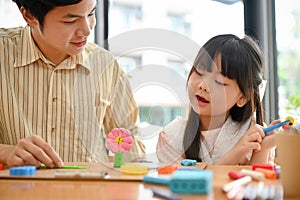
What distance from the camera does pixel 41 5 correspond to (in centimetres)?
126

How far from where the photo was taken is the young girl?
1.06m

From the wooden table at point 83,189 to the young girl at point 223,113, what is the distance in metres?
0.24

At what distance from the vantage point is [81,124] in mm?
1087

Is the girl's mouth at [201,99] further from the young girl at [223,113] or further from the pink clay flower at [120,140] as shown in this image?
the pink clay flower at [120,140]

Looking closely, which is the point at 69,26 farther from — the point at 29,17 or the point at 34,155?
the point at 34,155

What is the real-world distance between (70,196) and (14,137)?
79cm

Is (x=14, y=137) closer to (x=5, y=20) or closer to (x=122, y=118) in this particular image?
(x=122, y=118)

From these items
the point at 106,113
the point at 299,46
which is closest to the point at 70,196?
the point at 106,113

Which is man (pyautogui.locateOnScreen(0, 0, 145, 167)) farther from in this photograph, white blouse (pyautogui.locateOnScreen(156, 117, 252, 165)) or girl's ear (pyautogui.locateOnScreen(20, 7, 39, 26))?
white blouse (pyautogui.locateOnScreen(156, 117, 252, 165))

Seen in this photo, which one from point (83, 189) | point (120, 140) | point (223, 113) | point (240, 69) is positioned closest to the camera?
point (83, 189)

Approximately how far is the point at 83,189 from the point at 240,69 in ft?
2.52

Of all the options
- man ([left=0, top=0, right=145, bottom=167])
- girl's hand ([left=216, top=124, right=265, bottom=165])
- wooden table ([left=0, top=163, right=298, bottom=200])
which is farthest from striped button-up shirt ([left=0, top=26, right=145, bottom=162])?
wooden table ([left=0, top=163, right=298, bottom=200])

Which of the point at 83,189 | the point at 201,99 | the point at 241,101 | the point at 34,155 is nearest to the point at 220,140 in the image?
the point at 241,101

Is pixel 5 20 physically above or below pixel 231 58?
above
